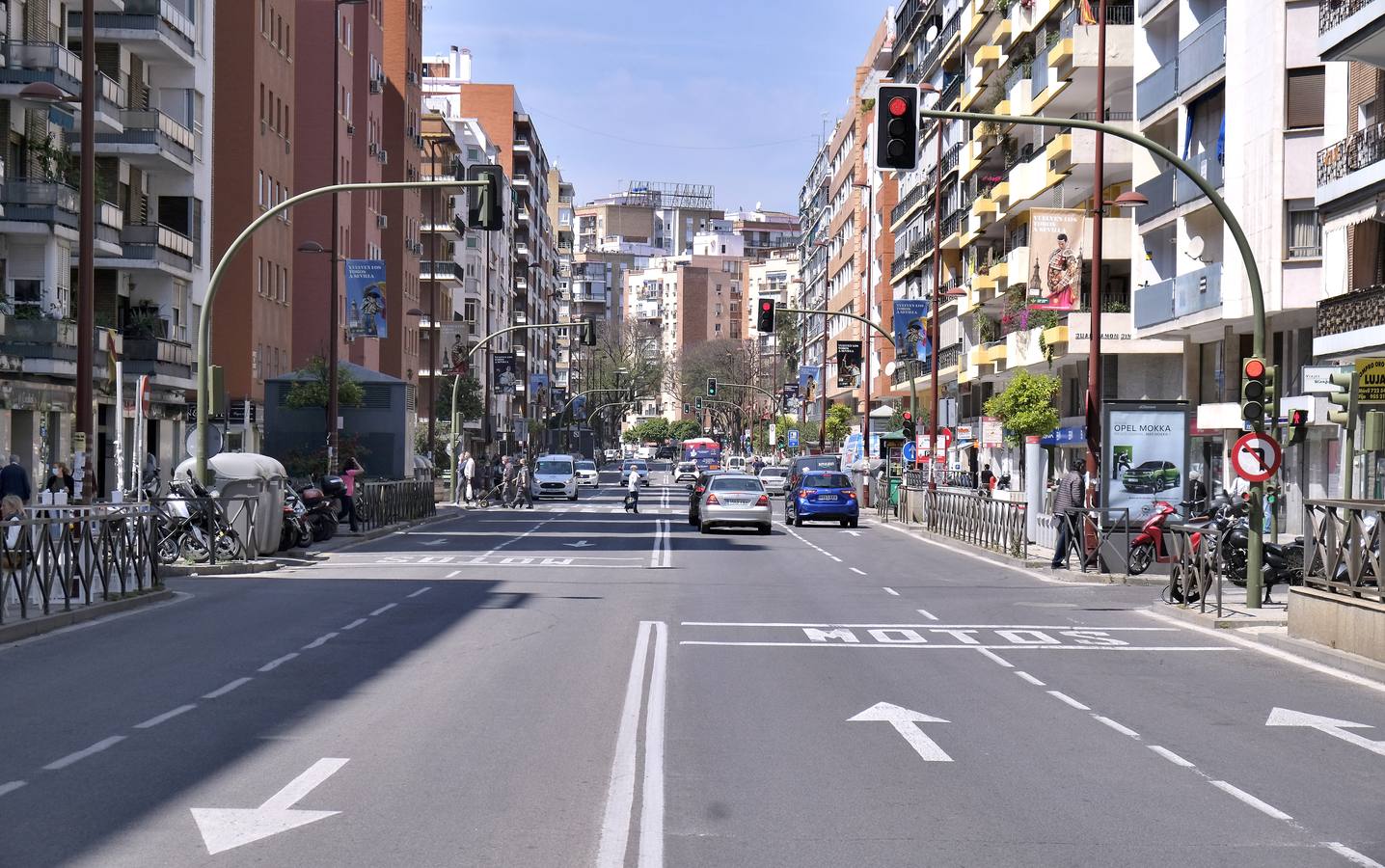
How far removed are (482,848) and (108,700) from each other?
5.98m

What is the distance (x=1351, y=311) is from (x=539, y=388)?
Result: 9489cm

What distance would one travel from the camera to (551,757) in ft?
32.9

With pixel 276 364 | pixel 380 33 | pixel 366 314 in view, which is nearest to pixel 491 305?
pixel 380 33

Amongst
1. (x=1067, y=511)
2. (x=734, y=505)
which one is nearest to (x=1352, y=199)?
(x=1067, y=511)

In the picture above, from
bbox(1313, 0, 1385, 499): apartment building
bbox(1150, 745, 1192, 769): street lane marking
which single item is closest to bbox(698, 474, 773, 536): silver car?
bbox(1313, 0, 1385, 499): apartment building

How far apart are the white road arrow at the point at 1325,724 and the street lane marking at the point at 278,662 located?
26.5 ft

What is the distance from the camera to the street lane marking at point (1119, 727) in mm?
11508

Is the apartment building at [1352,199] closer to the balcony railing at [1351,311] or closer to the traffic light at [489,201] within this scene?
the balcony railing at [1351,311]

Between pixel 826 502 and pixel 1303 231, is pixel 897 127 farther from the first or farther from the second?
pixel 826 502

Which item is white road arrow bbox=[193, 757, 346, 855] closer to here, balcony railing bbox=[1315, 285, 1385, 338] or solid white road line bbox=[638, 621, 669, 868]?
solid white road line bbox=[638, 621, 669, 868]

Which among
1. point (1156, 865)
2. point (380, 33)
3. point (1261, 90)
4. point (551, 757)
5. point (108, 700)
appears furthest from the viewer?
point (380, 33)

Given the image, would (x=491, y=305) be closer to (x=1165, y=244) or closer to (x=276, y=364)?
(x=276, y=364)

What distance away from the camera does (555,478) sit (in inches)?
2886

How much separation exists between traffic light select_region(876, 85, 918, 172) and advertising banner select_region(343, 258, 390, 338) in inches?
1088
